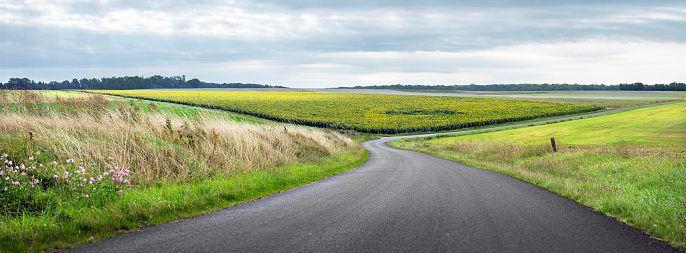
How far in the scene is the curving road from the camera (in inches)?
233

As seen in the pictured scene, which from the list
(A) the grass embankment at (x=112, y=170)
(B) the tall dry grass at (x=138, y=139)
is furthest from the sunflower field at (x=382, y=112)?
(A) the grass embankment at (x=112, y=170)

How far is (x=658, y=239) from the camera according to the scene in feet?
21.3

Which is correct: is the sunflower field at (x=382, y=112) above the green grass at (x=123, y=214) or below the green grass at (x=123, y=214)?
below

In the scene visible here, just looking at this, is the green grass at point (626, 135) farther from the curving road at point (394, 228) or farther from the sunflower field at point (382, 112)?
the curving road at point (394, 228)

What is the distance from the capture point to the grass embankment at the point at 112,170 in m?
6.85

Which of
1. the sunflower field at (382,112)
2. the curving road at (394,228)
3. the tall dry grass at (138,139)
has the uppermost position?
the tall dry grass at (138,139)

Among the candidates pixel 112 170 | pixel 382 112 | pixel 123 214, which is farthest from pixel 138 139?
pixel 382 112

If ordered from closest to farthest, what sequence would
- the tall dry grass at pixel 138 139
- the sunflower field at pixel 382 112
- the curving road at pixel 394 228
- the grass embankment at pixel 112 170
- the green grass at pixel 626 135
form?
the curving road at pixel 394 228 < the grass embankment at pixel 112 170 < the tall dry grass at pixel 138 139 < the green grass at pixel 626 135 < the sunflower field at pixel 382 112

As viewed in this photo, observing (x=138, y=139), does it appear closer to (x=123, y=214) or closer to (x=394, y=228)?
(x=123, y=214)

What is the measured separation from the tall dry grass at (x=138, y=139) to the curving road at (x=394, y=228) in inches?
131

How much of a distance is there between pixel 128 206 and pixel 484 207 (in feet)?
24.3

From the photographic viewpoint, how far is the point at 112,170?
8633 millimetres

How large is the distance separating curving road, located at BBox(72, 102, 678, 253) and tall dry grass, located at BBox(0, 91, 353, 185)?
3332mm

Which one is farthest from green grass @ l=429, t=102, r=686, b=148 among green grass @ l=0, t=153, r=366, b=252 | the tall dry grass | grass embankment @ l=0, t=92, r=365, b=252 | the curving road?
green grass @ l=0, t=153, r=366, b=252
